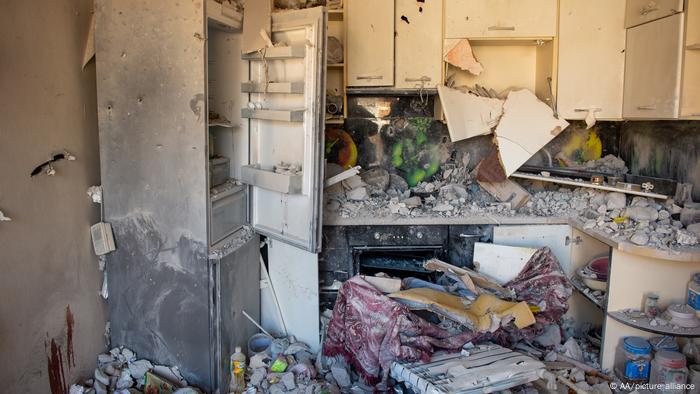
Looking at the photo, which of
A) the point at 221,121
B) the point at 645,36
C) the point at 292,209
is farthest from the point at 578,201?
the point at 221,121

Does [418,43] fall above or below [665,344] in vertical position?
above

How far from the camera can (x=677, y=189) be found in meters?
3.10

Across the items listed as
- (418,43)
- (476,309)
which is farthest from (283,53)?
(476,309)

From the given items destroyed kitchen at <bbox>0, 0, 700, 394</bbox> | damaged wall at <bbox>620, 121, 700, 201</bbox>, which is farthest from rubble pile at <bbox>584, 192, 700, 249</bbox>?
damaged wall at <bbox>620, 121, 700, 201</bbox>

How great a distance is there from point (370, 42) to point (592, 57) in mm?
1309

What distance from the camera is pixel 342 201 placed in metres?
3.60

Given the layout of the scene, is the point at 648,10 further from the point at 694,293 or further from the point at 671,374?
the point at 671,374

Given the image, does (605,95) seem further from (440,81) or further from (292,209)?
(292,209)

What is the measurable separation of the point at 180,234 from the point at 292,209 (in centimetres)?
57

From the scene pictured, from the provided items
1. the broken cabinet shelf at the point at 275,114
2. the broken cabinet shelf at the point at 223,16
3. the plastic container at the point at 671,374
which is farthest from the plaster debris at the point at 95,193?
the plastic container at the point at 671,374

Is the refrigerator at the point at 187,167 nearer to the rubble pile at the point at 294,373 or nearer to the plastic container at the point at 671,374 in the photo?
the rubble pile at the point at 294,373

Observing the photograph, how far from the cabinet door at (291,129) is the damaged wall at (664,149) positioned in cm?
198

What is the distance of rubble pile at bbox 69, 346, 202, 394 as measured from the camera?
104 inches

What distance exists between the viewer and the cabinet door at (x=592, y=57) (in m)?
3.37
